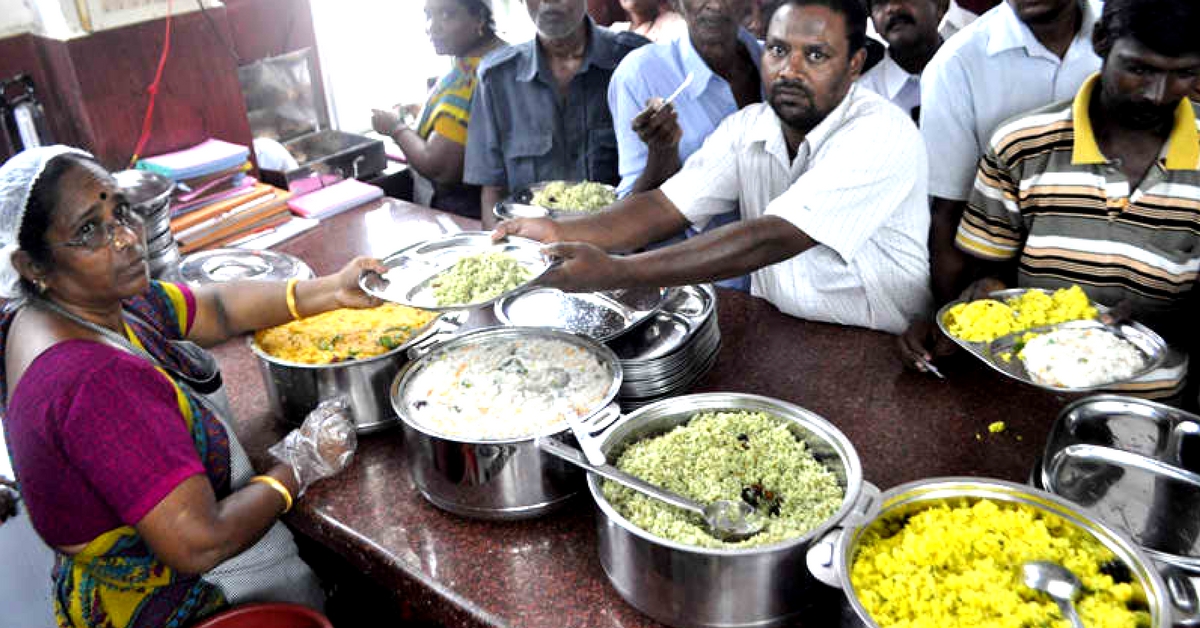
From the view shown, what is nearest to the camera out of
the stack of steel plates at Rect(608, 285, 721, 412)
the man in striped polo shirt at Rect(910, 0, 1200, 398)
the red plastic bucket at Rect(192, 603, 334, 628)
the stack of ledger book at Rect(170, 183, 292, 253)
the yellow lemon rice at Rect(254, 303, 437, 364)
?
the red plastic bucket at Rect(192, 603, 334, 628)

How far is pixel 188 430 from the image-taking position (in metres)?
1.81

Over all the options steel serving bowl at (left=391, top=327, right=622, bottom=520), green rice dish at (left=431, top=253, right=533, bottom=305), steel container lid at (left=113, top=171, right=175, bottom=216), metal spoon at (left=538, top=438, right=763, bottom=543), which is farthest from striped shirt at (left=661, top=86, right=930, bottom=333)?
steel container lid at (left=113, top=171, right=175, bottom=216)

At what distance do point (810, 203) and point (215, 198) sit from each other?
2.49 meters

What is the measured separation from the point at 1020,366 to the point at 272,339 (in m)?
1.88

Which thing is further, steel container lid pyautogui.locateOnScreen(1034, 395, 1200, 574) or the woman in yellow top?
the woman in yellow top

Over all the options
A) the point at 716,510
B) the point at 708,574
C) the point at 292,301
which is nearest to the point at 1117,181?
the point at 716,510

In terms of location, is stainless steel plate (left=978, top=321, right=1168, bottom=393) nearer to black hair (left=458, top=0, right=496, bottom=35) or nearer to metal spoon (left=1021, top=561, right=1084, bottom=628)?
metal spoon (left=1021, top=561, right=1084, bottom=628)

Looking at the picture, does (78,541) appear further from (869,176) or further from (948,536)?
(869,176)

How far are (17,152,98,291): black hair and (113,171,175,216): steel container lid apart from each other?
94 centimetres

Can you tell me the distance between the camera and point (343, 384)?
209 centimetres

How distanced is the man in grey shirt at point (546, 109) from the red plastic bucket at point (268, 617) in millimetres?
2018

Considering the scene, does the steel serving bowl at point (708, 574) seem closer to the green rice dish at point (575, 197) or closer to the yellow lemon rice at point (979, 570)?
the yellow lemon rice at point (979, 570)

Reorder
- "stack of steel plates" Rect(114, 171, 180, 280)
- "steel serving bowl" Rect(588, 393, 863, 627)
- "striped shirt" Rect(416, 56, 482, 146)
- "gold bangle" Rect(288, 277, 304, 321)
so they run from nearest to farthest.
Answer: "steel serving bowl" Rect(588, 393, 863, 627) → "gold bangle" Rect(288, 277, 304, 321) → "stack of steel plates" Rect(114, 171, 180, 280) → "striped shirt" Rect(416, 56, 482, 146)

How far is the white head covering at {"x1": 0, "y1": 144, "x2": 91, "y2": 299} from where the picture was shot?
164 cm
